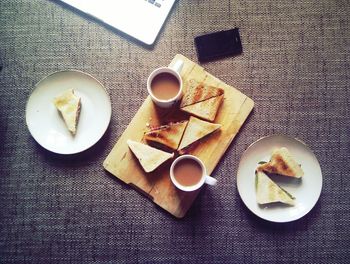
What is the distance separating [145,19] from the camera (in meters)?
1.13

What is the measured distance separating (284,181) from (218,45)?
386 mm

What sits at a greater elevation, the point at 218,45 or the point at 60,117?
the point at 218,45

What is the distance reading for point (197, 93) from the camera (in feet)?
3.54

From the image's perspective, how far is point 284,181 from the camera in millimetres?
1070

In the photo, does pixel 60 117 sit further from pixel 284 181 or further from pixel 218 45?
pixel 284 181

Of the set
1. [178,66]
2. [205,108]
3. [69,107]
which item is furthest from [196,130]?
[69,107]

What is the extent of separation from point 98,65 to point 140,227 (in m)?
0.43

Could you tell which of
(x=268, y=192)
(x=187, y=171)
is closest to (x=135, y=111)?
(x=187, y=171)

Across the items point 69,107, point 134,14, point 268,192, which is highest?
point 134,14

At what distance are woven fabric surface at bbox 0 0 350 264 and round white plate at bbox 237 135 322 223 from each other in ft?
0.11

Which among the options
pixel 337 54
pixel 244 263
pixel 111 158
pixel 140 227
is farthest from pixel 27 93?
pixel 337 54

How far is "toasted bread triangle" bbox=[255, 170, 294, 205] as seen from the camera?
1042 millimetres

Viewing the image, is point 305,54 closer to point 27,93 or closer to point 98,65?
point 98,65

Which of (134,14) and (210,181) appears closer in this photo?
(210,181)
